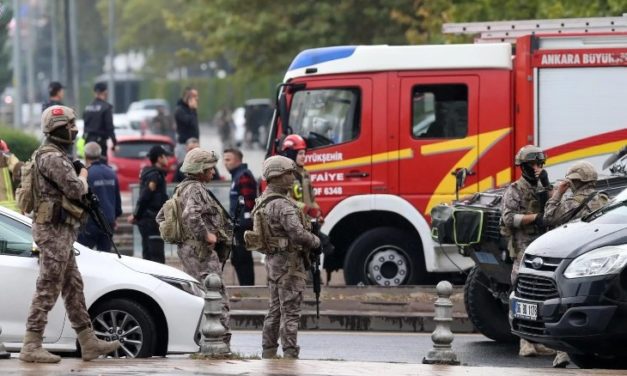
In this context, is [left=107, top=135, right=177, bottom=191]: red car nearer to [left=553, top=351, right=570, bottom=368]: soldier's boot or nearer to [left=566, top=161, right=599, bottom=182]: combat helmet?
[left=566, top=161, right=599, bottom=182]: combat helmet

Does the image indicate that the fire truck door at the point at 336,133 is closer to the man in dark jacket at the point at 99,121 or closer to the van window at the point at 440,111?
the van window at the point at 440,111

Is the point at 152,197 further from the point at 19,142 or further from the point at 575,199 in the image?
the point at 19,142

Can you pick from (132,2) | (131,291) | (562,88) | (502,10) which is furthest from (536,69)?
(132,2)

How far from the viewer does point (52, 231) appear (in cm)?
1059

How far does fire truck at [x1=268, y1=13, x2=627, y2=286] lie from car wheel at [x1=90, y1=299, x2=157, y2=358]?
5.85 metres

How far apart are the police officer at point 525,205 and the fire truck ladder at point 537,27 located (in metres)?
4.37

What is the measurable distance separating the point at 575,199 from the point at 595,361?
157 centimetres

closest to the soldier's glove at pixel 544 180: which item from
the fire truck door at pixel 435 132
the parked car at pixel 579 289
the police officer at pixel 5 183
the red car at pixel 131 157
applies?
the parked car at pixel 579 289

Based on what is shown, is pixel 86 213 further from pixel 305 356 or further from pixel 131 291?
pixel 305 356

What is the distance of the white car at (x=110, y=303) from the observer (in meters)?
11.5

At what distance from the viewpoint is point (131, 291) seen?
11.8m

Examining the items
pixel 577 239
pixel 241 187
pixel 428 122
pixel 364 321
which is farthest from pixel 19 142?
pixel 577 239

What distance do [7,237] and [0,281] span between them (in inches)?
15.5

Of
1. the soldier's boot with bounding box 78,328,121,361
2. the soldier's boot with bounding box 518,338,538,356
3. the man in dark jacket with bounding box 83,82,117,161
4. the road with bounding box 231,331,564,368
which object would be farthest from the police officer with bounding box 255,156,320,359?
the man in dark jacket with bounding box 83,82,117,161
